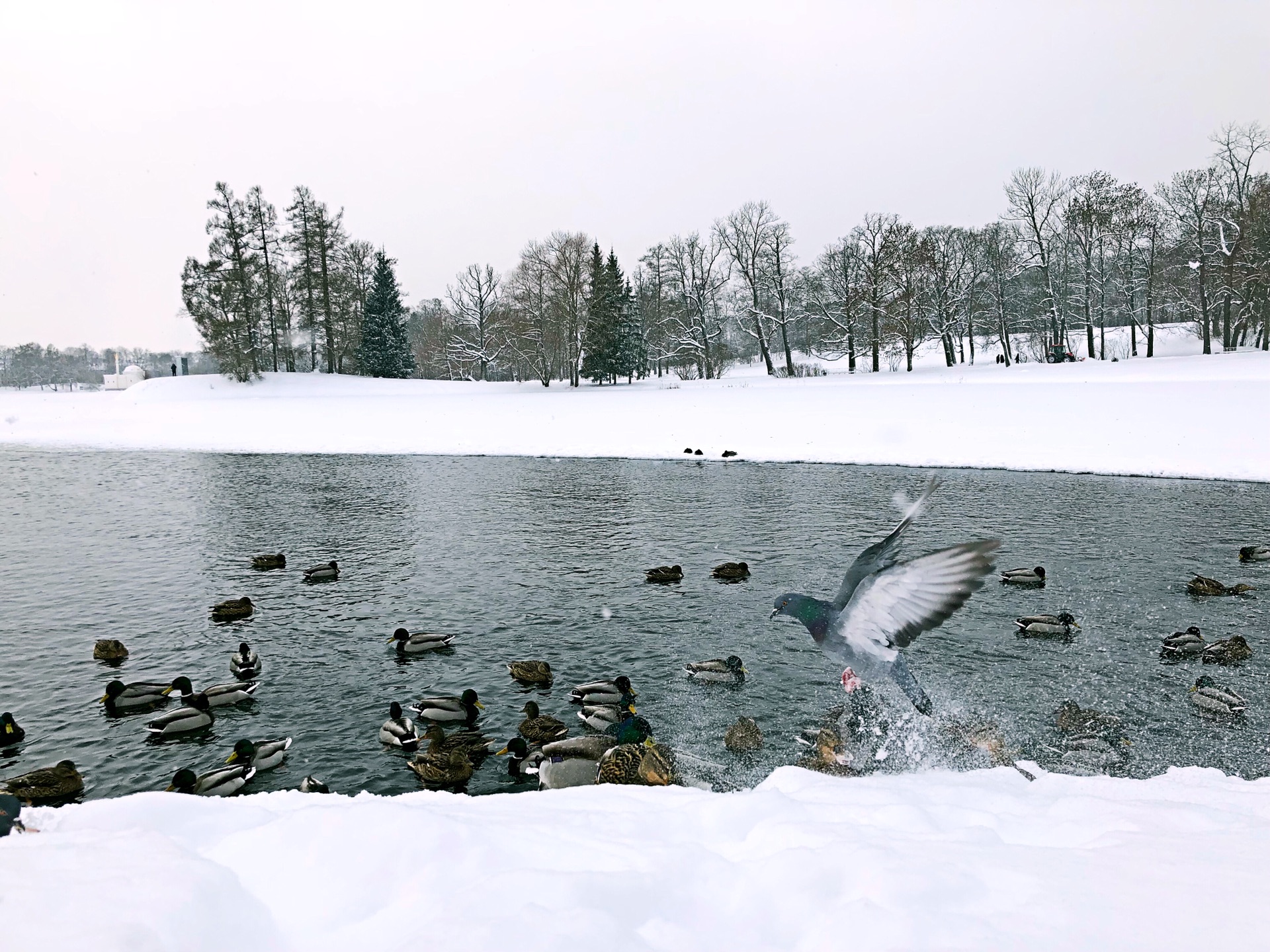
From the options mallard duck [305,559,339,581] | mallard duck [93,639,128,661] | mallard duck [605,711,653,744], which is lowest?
mallard duck [605,711,653,744]

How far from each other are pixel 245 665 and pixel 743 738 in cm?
616

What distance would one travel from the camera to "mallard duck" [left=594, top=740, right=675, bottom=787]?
19.3 ft

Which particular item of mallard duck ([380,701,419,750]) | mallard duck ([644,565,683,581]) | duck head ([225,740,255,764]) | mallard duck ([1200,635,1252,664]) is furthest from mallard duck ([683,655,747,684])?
mallard duck ([1200,635,1252,664])

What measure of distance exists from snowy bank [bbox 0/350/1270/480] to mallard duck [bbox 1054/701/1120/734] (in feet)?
61.3

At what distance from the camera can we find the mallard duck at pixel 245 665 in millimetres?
8680

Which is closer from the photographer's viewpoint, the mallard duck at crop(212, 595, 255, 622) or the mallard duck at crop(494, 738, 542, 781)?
the mallard duck at crop(494, 738, 542, 781)

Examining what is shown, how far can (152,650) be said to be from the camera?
9.72 metres

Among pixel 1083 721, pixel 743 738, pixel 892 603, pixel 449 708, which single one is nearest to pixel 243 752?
pixel 449 708

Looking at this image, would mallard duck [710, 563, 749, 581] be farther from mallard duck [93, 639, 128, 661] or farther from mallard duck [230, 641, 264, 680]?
mallard duck [93, 639, 128, 661]

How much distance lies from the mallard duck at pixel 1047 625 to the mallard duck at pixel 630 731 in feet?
18.8

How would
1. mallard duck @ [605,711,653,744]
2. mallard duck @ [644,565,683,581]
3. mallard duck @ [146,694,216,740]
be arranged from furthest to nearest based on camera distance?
mallard duck @ [644,565,683,581]
mallard duck @ [146,694,216,740]
mallard duck @ [605,711,653,744]

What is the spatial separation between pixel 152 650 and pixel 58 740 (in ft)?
8.34

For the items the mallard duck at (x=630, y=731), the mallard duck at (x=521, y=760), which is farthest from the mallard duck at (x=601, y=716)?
the mallard duck at (x=521, y=760)

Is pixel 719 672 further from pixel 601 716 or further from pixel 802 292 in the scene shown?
pixel 802 292
